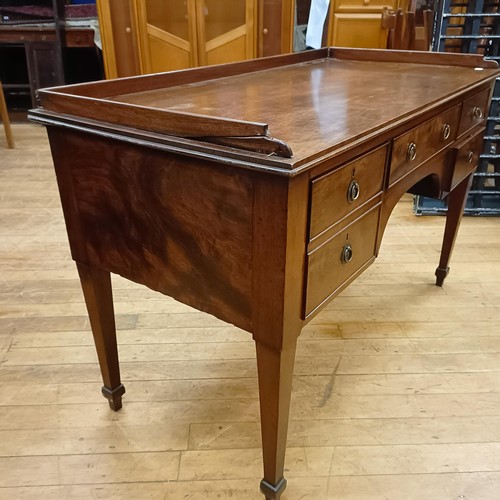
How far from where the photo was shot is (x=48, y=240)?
247cm

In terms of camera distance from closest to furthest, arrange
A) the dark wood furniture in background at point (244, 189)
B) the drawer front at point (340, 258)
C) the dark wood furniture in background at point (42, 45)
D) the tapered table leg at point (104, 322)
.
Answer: the dark wood furniture in background at point (244, 189), the drawer front at point (340, 258), the tapered table leg at point (104, 322), the dark wood furniture in background at point (42, 45)

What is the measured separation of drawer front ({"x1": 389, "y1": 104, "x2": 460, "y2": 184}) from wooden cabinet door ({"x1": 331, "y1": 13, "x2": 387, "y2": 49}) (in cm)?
239

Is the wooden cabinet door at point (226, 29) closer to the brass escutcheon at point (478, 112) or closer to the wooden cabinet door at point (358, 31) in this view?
the wooden cabinet door at point (358, 31)

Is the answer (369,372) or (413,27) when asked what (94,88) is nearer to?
(369,372)

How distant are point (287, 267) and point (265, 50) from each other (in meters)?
3.48

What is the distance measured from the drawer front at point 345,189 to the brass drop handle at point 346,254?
8cm

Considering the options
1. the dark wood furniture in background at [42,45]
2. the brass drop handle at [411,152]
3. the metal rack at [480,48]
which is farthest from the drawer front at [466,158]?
the dark wood furniture in background at [42,45]

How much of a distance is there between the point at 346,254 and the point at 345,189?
0.46 ft

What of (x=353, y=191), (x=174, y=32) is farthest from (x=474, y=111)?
(x=174, y=32)

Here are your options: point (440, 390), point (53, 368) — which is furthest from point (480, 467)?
point (53, 368)

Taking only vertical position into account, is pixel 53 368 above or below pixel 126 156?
below

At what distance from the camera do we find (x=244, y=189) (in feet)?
2.83

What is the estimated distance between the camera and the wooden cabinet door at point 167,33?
13.0 feet

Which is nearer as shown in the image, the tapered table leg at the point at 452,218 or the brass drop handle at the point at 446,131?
the brass drop handle at the point at 446,131
